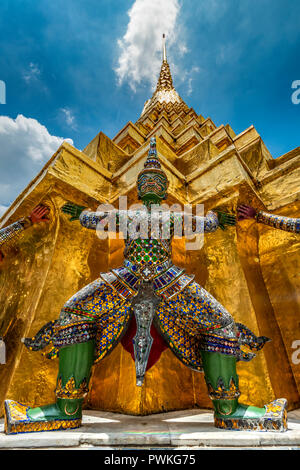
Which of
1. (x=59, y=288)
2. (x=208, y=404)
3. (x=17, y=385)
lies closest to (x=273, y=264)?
(x=208, y=404)

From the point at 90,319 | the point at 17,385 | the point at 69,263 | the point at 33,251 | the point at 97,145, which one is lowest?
the point at 17,385

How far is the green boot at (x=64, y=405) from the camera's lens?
63.7 inches

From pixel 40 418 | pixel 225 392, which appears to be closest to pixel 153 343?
pixel 225 392

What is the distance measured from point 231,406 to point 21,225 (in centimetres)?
281

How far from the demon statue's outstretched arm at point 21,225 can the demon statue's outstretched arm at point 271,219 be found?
96.1 inches

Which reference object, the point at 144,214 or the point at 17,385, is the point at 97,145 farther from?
the point at 17,385

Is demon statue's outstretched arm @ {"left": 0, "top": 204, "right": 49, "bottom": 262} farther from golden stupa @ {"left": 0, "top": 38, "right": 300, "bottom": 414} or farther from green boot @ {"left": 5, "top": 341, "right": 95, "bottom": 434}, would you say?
green boot @ {"left": 5, "top": 341, "right": 95, "bottom": 434}

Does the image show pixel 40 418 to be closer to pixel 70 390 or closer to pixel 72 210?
pixel 70 390

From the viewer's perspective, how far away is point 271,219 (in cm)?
252

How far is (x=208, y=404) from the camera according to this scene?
274 centimetres

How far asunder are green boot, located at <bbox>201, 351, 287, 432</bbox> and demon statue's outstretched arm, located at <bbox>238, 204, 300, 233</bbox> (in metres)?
1.34

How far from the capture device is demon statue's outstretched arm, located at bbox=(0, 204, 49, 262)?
8.94 feet

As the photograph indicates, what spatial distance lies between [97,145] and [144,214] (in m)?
3.06

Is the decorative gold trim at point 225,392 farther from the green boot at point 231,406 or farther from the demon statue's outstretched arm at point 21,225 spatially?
the demon statue's outstretched arm at point 21,225
